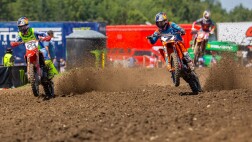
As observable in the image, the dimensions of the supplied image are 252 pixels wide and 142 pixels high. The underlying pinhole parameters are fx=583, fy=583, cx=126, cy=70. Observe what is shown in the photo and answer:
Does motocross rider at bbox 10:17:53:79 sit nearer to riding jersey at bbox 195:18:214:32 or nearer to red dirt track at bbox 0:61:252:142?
red dirt track at bbox 0:61:252:142

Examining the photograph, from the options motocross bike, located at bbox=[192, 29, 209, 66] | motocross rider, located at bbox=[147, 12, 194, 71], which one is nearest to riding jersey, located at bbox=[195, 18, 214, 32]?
motocross bike, located at bbox=[192, 29, 209, 66]

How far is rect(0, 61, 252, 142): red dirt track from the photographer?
7871mm

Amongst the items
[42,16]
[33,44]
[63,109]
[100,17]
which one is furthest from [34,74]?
[100,17]

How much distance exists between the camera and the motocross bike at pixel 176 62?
42.9ft

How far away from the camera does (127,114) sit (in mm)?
9930

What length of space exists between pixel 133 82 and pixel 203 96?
18.2ft

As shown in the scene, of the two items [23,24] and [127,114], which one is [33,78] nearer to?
[23,24]

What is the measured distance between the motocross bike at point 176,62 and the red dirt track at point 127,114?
22.8 inches

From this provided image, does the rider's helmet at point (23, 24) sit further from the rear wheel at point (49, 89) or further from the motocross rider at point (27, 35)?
the rear wheel at point (49, 89)

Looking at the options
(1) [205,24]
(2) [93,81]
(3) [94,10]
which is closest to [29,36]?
(2) [93,81]

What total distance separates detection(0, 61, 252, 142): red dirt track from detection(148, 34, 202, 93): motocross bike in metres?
0.58

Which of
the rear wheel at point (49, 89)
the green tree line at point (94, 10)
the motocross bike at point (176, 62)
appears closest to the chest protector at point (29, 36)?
the rear wheel at point (49, 89)

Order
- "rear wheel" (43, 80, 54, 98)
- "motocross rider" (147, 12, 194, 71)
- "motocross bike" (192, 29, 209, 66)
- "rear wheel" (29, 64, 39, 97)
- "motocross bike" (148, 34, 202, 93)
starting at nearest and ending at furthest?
1. "motocross bike" (148, 34, 202, 93)
2. "motocross rider" (147, 12, 194, 71)
3. "rear wheel" (29, 64, 39, 97)
4. "rear wheel" (43, 80, 54, 98)
5. "motocross bike" (192, 29, 209, 66)

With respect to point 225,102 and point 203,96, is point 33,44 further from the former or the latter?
point 225,102
